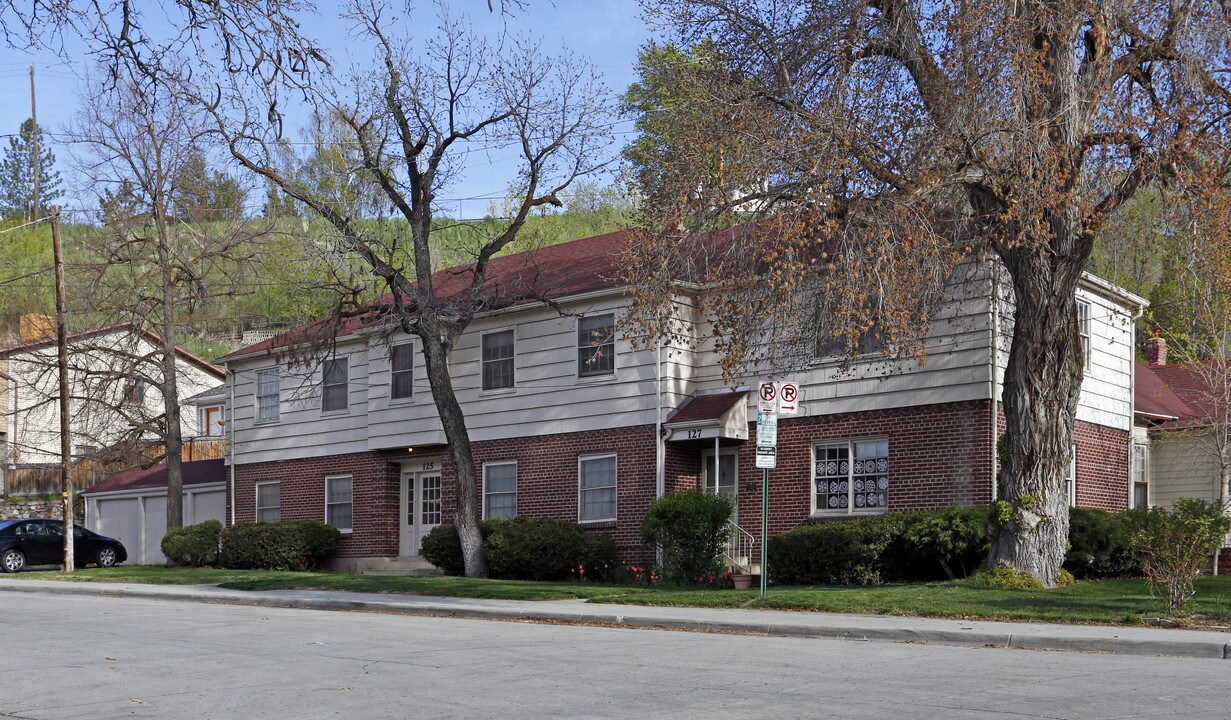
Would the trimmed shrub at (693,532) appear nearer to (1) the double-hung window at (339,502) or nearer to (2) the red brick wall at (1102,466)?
(2) the red brick wall at (1102,466)

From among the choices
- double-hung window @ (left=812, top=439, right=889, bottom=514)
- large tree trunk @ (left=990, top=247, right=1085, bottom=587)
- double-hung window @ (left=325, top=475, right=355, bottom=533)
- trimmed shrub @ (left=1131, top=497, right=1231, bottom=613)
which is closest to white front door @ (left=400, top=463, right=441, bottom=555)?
double-hung window @ (left=325, top=475, right=355, bottom=533)

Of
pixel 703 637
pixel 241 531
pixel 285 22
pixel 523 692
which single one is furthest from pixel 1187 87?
pixel 241 531

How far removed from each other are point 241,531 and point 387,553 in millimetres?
4019

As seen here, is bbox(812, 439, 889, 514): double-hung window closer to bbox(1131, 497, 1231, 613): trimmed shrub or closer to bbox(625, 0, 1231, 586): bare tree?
bbox(625, 0, 1231, 586): bare tree

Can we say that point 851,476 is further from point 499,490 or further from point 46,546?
point 46,546

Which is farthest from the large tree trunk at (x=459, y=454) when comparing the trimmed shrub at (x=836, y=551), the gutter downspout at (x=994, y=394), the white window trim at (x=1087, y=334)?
the white window trim at (x=1087, y=334)

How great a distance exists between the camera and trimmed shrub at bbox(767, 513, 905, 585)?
21125mm

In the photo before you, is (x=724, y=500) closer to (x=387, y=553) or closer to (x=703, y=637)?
(x=703, y=637)

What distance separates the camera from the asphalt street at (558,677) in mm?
8773

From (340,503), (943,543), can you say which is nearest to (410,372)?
(340,503)

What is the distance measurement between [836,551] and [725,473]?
180 inches

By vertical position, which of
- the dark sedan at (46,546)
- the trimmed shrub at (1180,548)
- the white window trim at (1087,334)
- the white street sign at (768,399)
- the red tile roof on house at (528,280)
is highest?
the red tile roof on house at (528,280)

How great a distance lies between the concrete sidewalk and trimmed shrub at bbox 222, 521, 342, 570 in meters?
6.73

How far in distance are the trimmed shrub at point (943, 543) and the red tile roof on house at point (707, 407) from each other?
14.3ft
